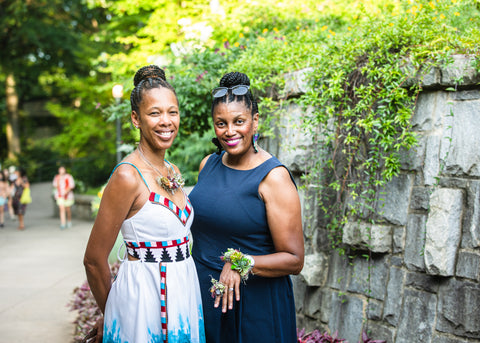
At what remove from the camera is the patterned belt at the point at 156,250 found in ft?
6.54

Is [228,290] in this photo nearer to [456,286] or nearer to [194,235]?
[194,235]

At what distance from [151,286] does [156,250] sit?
0.17 metres

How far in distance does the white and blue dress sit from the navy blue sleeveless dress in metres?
0.23

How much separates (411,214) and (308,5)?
16.4 ft

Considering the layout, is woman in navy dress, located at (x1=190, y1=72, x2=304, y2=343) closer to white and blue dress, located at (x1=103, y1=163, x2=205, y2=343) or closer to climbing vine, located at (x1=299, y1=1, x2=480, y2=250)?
white and blue dress, located at (x1=103, y1=163, x2=205, y2=343)

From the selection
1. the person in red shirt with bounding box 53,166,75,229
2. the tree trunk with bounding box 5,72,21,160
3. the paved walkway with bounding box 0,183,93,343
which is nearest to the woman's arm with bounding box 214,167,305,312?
the paved walkway with bounding box 0,183,93,343

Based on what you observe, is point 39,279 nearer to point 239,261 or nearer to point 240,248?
point 240,248

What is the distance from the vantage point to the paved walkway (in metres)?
4.85

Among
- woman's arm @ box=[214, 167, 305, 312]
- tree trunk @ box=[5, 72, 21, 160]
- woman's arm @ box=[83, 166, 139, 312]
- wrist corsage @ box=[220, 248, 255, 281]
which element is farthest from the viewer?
tree trunk @ box=[5, 72, 21, 160]

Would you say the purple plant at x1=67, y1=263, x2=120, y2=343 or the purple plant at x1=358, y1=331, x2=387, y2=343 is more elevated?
the purple plant at x1=358, y1=331, x2=387, y2=343

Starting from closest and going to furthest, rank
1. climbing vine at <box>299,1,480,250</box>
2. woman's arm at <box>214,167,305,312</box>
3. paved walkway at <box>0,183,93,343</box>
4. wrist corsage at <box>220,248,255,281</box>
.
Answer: wrist corsage at <box>220,248,255,281</box>
woman's arm at <box>214,167,305,312</box>
climbing vine at <box>299,1,480,250</box>
paved walkway at <box>0,183,93,343</box>

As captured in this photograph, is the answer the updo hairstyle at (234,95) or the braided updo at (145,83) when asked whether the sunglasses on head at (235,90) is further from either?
the braided updo at (145,83)

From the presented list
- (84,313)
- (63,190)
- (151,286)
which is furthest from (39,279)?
(151,286)

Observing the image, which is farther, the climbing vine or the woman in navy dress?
the climbing vine
